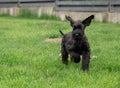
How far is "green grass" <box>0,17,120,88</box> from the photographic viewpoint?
6.70 m

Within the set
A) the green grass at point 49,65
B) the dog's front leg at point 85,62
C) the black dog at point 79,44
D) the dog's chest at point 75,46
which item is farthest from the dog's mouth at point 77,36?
the green grass at point 49,65

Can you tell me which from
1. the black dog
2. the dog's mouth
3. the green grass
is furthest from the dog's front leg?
the dog's mouth

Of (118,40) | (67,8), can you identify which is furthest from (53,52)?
(67,8)

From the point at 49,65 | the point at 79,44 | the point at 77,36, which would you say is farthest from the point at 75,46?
the point at 49,65

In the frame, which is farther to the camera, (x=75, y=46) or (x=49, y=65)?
(x=49, y=65)

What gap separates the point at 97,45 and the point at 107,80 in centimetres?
483

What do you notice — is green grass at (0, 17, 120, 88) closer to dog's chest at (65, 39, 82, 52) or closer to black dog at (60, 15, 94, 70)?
black dog at (60, 15, 94, 70)

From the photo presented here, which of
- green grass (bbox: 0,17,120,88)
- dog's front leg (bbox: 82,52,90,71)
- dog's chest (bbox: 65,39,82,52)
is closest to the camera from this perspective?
green grass (bbox: 0,17,120,88)

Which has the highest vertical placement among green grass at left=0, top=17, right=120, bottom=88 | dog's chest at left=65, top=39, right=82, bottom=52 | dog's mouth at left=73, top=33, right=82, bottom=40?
dog's mouth at left=73, top=33, right=82, bottom=40

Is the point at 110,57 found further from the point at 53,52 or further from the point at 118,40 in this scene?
the point at 118,40

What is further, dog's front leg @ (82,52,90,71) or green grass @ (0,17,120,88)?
dog's front leg @ (82,52,90,71)

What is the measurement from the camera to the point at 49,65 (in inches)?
326

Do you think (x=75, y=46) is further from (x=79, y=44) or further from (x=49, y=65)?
(x=49, y=65)

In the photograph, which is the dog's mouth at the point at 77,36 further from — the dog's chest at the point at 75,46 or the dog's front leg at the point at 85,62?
the dog's front leg at the point at 85,62
